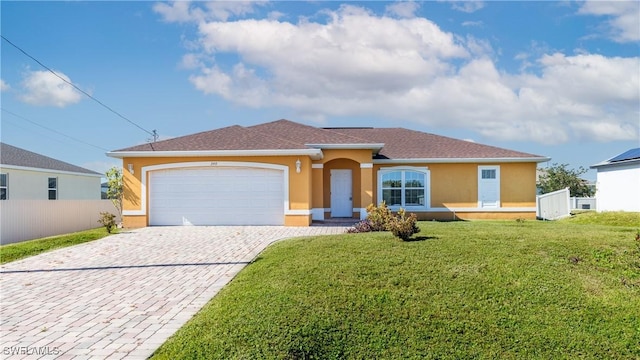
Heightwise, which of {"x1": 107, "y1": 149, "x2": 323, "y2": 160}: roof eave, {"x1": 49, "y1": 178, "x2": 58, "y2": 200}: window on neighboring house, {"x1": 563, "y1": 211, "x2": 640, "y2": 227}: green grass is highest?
{"x1": 107, "y1": 149, "x2": 323, "y2": 160}: roof eave

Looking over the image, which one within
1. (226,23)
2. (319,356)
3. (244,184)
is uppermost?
(226,23)

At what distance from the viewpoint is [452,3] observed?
13695 mm

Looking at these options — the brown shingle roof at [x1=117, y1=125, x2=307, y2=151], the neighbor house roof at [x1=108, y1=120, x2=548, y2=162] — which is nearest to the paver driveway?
the neighbor house roof at [x1=108, y1=120, x2=548, y2=162]

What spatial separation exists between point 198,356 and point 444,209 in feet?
56.4

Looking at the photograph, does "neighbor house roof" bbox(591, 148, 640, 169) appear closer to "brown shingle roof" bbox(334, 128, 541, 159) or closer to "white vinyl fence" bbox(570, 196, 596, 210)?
"brown shingle roof" bbox(334, 128, 541, 159)

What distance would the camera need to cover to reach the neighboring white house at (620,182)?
21375 mm

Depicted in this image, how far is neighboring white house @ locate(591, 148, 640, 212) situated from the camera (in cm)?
2138

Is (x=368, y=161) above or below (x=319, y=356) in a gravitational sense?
above

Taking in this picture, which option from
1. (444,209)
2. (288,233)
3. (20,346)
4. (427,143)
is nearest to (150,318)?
(20,346)

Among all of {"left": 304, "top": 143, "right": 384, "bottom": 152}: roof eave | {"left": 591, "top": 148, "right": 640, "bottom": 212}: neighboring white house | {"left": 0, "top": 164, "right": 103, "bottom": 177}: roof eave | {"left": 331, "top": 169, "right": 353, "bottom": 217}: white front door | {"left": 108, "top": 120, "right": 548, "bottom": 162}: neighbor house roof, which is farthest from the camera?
{"left": 591, "top": 148, "right": 640, "bottom": 212}: neighboring white house

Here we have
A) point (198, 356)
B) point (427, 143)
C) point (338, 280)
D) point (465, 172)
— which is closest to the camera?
point (198, 356)

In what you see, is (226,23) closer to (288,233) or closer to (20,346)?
(288,233)

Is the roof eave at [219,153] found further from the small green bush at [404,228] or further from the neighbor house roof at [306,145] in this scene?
the small green bush at [404,228]

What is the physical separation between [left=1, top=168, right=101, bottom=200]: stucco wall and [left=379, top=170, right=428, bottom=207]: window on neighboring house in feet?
58.2
